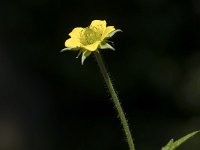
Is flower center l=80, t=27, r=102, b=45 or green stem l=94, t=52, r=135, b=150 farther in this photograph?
flower center l=80, t=27, r=102, b=45

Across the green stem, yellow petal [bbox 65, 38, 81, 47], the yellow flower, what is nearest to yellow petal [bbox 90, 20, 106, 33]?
the yellow flower

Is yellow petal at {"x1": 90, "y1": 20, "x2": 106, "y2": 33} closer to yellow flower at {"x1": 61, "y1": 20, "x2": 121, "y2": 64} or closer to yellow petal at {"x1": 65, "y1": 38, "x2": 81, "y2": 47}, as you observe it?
yellow flower at {"x1": 61, "y1": 20, "x2": 121, "y2": 64}

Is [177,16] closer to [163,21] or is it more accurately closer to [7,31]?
[163,21]

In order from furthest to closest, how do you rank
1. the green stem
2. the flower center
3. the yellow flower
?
the flower center
the yellow flower
the green stem

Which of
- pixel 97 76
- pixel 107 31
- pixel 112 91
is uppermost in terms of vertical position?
pixel 97 76

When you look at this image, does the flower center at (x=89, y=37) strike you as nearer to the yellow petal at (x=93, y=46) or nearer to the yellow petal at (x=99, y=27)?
the yellow petal at (x=99, y=27)

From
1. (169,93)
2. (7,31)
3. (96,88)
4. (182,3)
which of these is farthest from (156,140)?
(7,31)

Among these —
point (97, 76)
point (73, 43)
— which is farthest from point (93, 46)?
point (97, 76)

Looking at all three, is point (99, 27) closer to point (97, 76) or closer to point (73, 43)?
point (73, 43)
